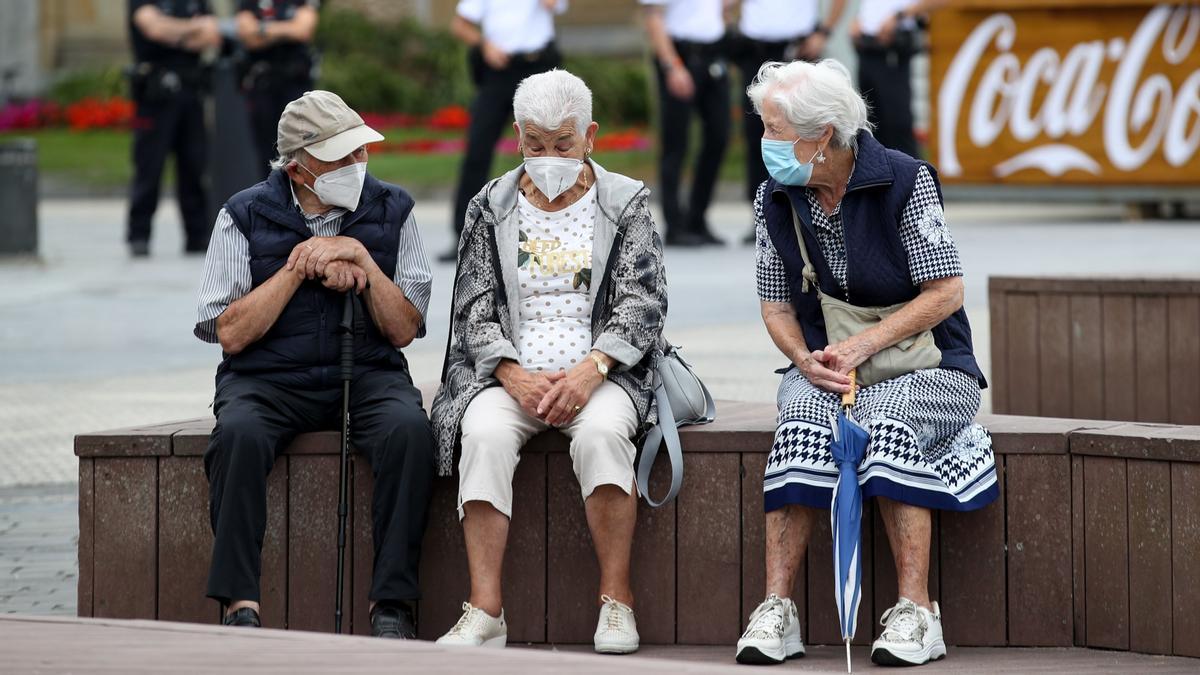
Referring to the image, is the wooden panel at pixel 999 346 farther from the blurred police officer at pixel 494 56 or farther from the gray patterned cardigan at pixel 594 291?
the blurred police officer at pixel 494 56

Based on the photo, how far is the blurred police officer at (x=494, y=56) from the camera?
12336mm

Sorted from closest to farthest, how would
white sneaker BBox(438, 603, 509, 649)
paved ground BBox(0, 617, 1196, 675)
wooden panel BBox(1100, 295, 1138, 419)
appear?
paved ground BBox(0, 617, 1196, 675) → white sneaker BBox(438, 603, 509, 649) → wooden panel BBox(1100, 295, 1138, 419)

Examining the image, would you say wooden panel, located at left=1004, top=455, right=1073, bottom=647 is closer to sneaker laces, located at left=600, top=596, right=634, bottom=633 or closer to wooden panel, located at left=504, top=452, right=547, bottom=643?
sneaker laces, located at left=600, top=596, right=634, bottom=633

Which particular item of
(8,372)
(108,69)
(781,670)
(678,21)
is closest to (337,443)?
(781,670)

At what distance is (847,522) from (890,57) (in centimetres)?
972

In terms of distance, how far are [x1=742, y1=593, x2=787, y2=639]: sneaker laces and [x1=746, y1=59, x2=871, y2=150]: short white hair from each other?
3.57 feet

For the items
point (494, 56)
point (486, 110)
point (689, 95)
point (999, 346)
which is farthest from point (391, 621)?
point (689, 95)

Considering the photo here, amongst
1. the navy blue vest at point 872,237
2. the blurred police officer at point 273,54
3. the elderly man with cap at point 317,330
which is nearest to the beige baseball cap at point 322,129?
the elderly man with cap at point 317,330

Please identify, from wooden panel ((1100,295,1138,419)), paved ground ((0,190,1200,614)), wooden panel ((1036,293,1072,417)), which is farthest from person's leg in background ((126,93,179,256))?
wooden panel ((1100,295,1138,419))

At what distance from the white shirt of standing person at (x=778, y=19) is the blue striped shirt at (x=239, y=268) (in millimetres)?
8613

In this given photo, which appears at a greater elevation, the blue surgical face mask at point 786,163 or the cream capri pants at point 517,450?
the blue surgical face mask at point 786,163

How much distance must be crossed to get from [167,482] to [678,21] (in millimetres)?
9311

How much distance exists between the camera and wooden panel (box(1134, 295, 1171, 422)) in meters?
6.88

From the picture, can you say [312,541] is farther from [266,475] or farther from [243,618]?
[243,618]
